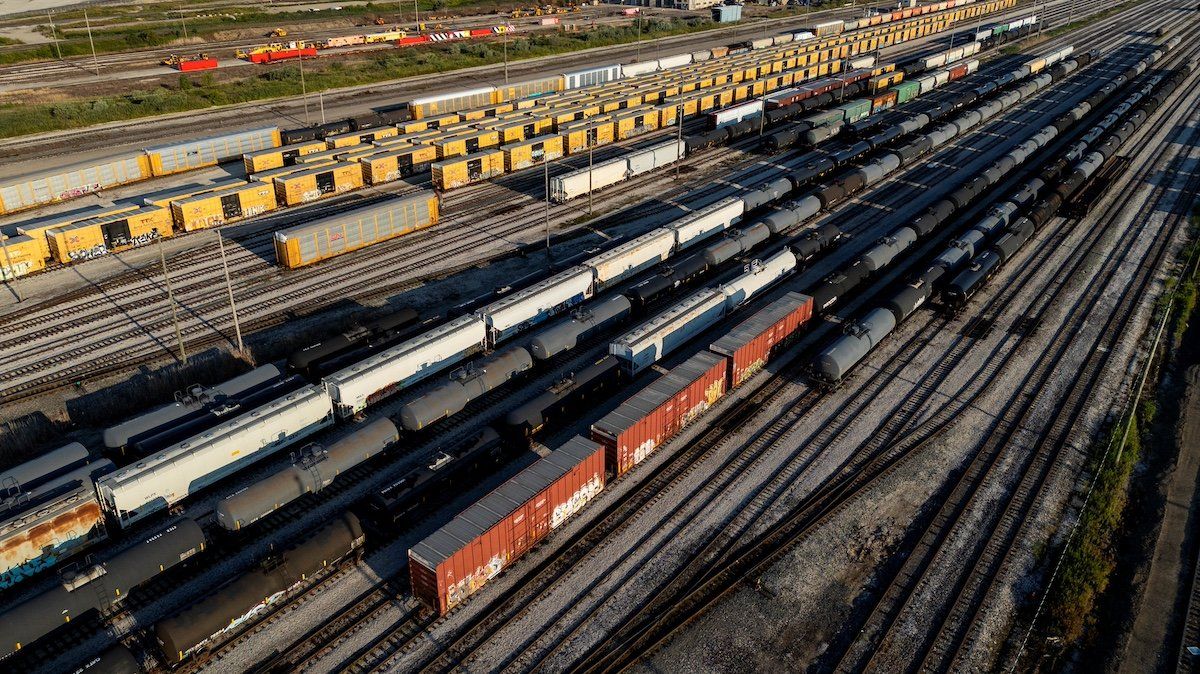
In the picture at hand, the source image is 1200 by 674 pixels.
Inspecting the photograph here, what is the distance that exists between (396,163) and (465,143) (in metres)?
8.18

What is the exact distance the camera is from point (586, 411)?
41469 millimetres

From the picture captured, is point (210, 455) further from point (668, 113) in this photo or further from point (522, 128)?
point (668, 113)

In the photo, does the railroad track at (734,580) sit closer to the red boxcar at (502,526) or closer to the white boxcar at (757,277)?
the red boxcar at (502,526)

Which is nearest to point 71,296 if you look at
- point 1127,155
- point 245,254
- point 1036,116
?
point 245,254

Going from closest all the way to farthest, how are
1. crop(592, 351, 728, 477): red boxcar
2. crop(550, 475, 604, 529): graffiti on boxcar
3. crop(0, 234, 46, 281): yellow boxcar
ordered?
crop(550, 475, 604, 529): graffiti on boxcar → crop(592, 351, 728, 477): red boxcar → crop(0, 234, 46, 281): yellow boxcar

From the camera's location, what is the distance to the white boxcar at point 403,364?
127 feet

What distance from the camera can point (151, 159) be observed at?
74.1m

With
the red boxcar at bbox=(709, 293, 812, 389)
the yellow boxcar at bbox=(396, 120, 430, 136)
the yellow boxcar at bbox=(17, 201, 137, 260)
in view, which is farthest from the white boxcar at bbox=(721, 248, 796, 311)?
the yellow boxcar at bbox=(17, 201, 137, 260)

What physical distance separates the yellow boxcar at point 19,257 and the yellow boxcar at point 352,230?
Answer: 54.9 ft

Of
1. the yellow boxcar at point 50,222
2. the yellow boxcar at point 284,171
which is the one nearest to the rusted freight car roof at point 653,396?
the yellow boxcar at point 284,171

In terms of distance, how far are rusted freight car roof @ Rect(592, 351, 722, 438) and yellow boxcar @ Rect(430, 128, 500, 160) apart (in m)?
46.9

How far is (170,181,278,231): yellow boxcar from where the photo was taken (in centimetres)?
6235

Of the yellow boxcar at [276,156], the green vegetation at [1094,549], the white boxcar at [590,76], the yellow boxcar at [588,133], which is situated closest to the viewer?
the green vegetation at [1094,549]

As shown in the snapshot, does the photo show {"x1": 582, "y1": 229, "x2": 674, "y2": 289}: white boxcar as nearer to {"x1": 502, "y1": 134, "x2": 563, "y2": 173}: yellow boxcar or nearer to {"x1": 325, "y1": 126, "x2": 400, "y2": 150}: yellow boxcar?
{"x1": 502, "y1": 134, "x2": 563, "y2": 173}: yellow boxcar
